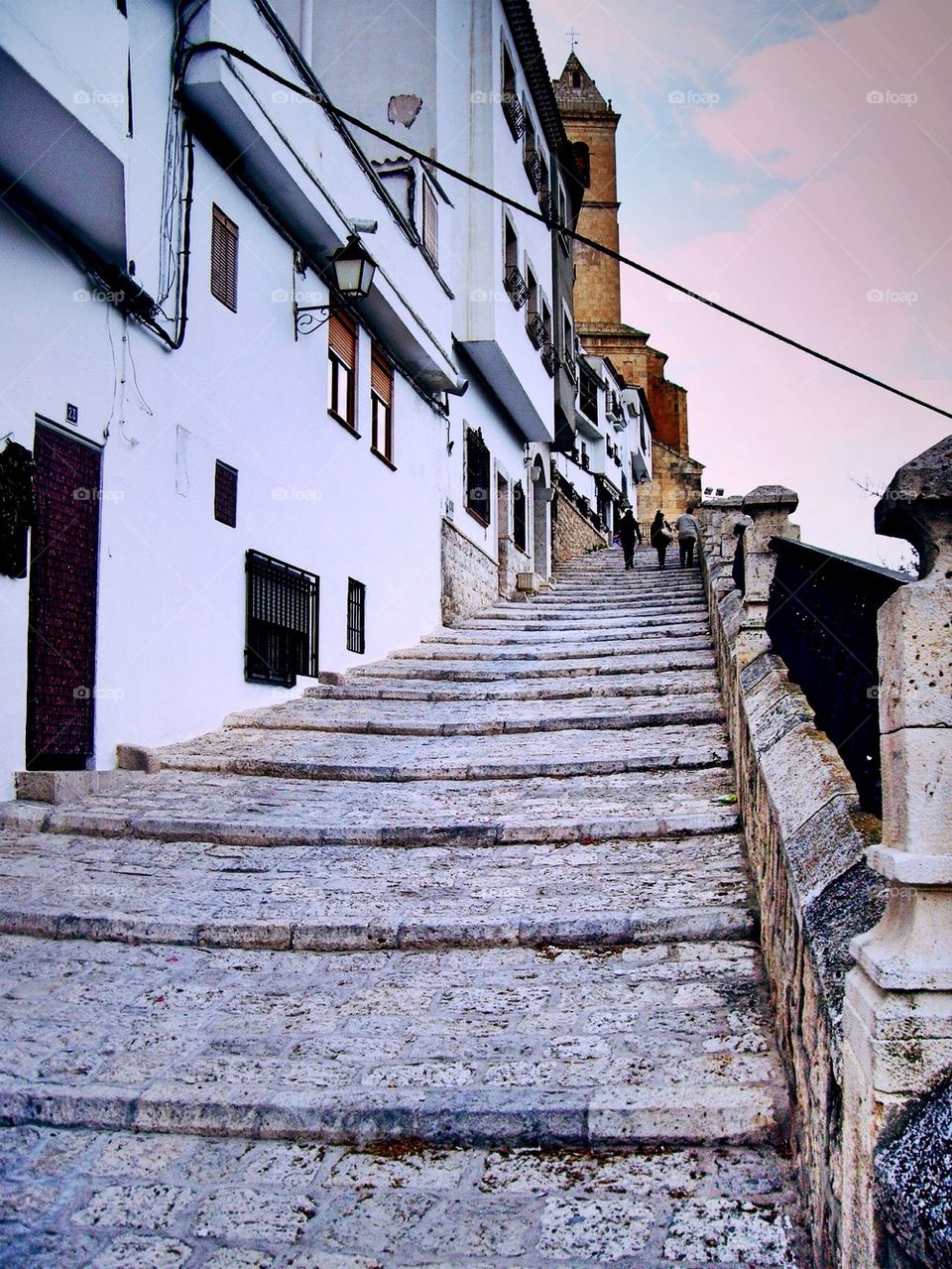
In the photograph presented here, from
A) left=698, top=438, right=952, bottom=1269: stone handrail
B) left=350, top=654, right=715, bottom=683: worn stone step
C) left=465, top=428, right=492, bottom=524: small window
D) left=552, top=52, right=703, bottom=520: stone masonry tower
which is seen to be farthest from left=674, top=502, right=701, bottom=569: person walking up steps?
left=552, top=52, right=703, bottom=520: stone masonry tower

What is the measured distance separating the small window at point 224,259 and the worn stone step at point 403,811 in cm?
410

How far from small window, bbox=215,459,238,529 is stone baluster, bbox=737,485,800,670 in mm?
4203

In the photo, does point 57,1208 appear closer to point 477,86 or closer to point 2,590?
point 2,590

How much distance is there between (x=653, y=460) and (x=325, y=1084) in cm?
5649

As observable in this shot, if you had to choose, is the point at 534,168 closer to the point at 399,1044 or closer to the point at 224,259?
the point at 224,259

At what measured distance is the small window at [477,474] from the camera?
17.4m

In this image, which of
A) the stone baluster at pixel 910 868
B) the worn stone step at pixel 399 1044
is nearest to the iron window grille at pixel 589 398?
the worn stone step at pixel 399 1044

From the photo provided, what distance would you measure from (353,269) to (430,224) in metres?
5.45

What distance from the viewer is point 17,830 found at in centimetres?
593

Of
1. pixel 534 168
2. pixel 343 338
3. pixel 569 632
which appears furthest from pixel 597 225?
pixel 343 338

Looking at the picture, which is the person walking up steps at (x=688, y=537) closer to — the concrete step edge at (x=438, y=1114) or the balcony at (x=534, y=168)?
the balcony at (x=534, y=168)

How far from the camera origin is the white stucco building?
6.21 meters

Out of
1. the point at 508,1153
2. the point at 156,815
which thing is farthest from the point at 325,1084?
the point at 156,815

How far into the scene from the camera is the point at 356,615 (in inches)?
479
